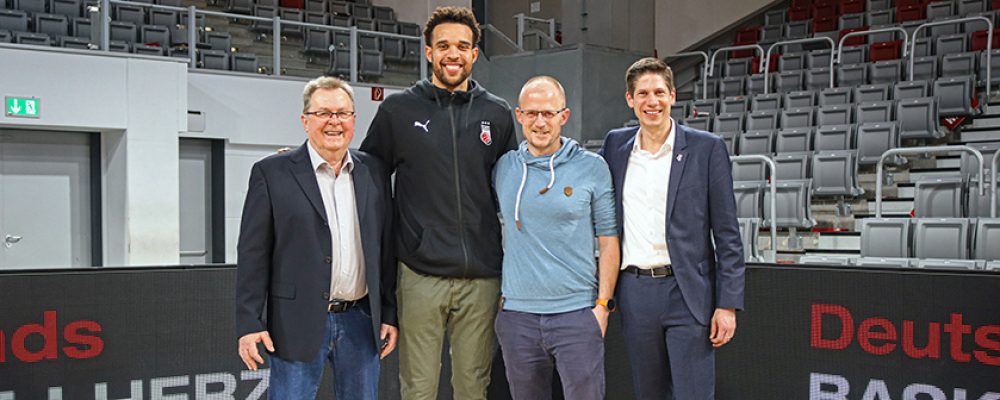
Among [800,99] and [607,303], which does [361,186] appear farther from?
[800,99]

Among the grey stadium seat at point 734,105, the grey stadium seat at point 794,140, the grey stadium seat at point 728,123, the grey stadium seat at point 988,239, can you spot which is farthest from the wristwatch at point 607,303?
the grey stadium seat at point 734,105

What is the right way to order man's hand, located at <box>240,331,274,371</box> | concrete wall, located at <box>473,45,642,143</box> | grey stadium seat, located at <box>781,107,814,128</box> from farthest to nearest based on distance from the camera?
concrete wall, located at <box>473,45,642,143</box> < grey stadium seat, located at <box>781,107,814,128</box> < man's hand, located at <box>240,331,274,371</box>

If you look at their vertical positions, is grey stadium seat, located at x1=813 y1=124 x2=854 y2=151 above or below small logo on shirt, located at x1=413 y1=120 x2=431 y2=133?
above

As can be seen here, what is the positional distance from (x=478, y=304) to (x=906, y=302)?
175 cm

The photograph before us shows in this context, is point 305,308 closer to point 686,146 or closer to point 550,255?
point 550,255

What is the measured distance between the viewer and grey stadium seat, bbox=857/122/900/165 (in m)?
9.36

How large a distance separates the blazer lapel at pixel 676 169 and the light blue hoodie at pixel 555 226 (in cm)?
19

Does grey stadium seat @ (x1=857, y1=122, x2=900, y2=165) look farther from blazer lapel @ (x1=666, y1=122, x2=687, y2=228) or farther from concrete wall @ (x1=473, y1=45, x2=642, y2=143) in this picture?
blazer lapel @ (x1=666, y1=122, x2=687, y2=228)

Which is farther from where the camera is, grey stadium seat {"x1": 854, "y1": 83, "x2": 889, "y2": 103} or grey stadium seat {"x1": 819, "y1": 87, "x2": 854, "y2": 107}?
grey stadium seat {"x1": 819, "y1": 87, "x2": 854, "y2": 107}

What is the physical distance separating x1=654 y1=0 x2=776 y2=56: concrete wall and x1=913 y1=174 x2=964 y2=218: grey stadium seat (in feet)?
32.5

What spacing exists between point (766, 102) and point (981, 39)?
2.81 m

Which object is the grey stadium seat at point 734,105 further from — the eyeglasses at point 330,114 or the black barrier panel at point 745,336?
the eyeglasses at point 330,114

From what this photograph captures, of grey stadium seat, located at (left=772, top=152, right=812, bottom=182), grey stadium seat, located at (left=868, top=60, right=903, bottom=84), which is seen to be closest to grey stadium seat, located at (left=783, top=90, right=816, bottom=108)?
grey stadium seat, located at (left=868, top=60, right=903, bottom=84)

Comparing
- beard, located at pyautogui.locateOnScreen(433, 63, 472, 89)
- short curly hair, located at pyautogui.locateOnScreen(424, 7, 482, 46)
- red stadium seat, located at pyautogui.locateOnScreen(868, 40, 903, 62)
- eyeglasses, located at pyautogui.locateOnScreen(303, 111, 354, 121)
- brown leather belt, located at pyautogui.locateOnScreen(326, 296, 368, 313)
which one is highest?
red stadium seat, located at pyautogui.locateOnScreen(868, 40, 903, 62)
